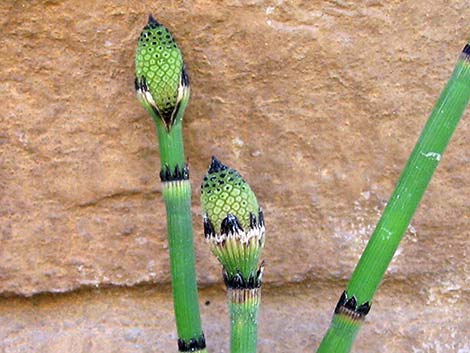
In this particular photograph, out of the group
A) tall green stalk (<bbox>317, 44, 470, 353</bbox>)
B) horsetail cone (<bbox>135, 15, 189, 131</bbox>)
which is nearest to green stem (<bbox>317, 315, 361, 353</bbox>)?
tall green stalk (<bbox>317, 44, 470, 353</bbox>)

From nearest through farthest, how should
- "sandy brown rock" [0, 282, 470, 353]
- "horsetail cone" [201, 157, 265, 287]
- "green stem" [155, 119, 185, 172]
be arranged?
"horsetail cone" [201, 157, 265, 287] < "green stem" [155, 119, 185, 172] < "sandy brown rock" [0, 282, 470, 353]

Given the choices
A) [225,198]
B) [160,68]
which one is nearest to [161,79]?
[160,68]

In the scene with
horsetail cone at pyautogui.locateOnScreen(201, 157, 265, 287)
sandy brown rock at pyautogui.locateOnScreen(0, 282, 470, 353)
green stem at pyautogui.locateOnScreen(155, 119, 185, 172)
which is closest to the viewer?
horsetail cone at pyautogui.locateOnScreen(201, 157, 265, 287)

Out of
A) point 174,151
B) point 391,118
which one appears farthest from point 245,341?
point 391,118

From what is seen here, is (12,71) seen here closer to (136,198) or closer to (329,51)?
(136,198)

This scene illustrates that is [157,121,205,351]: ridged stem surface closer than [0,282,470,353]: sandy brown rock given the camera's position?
Yes

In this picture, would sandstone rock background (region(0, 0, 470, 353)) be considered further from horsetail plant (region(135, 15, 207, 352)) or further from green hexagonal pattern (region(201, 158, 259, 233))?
green hexagonal pattern (region(201, 158, 259, 233))
